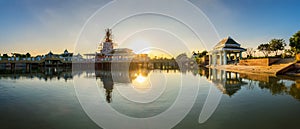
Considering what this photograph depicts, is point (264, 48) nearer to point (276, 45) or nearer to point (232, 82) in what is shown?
point (276, 45)

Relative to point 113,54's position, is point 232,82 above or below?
below

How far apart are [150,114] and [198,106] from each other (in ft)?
7.02

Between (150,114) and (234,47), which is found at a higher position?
(234,47)

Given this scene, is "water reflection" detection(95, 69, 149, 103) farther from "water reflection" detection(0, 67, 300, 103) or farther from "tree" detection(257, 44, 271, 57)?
"tree" detection(257, 44, 271, 57)

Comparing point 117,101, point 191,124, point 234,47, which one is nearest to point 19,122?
point 117,101

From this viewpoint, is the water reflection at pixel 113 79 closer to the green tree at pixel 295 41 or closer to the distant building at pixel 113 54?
the green tree at pixel 295 41

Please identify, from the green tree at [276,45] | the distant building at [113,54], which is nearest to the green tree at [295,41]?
the green tree at [276,45]

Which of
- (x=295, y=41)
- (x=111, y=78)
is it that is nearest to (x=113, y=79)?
(x=111, y=78)

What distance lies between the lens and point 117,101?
9.04 m

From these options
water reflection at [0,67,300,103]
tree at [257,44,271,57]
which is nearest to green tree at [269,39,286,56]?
tree at [257,44,271,57]

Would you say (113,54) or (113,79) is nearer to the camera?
(113,79)

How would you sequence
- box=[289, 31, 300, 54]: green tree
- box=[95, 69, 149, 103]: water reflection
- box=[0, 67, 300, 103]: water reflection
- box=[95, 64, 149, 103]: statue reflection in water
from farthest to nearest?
box=[289, 31, 300, 54]: green tree
box=[95, 69, 149, 103]: water reflection
box=[95, 64, 149, 103]: statue reflection in water
box=[0, 67, 300, 103]: water reflection

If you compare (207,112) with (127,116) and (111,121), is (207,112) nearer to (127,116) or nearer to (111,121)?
(127,116)

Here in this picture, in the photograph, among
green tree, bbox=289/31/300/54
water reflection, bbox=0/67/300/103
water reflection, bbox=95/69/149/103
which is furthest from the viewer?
green tree, bbox=289/31/300/54
